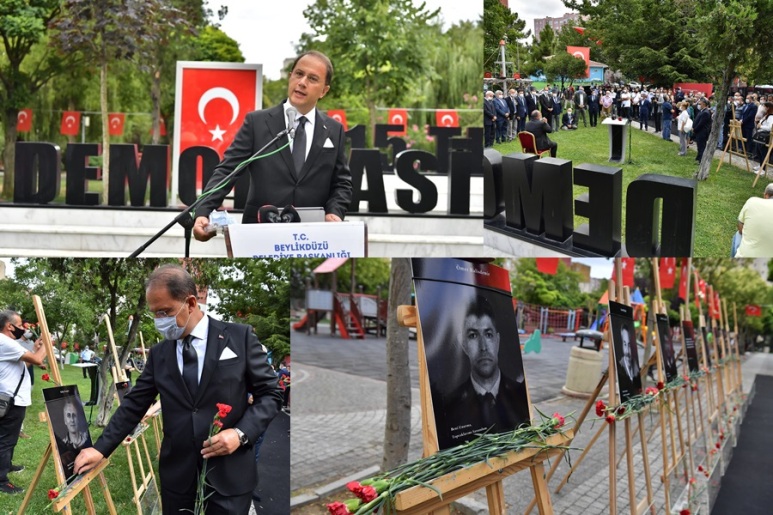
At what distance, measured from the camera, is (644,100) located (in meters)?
7.64

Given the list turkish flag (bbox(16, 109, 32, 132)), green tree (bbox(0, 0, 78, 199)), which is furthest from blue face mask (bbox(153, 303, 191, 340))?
turkish flag (bbox(16, 109, 32, 132))

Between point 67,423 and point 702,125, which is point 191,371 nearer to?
point 67,423

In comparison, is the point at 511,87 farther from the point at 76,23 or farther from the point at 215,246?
the point at 76,23

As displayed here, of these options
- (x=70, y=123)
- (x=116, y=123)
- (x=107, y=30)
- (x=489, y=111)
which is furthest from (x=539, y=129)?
(x=116, y=123)

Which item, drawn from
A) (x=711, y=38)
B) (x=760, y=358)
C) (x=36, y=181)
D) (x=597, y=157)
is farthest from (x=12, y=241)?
(x=760, y=358)

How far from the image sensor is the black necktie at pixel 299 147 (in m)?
4.89

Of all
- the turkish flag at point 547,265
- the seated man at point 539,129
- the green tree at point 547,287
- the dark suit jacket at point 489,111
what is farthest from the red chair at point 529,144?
the green tree at point 547,287

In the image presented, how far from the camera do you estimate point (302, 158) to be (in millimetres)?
4938

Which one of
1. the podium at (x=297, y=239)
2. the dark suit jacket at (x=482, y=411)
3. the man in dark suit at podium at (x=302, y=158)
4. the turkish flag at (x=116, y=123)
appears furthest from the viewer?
the turkish flag at (x=116, y=123)

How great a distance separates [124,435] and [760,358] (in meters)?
19.0

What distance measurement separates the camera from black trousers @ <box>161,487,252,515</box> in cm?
319

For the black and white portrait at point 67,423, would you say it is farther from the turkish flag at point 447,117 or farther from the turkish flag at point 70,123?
the turkish flag at point 447,117

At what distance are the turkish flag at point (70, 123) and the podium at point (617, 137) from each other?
943cm

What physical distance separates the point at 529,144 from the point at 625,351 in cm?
346
